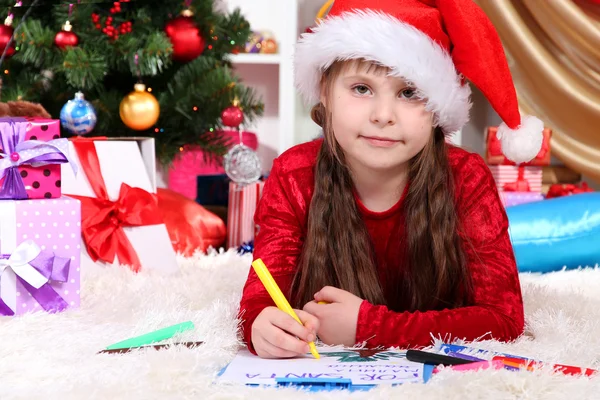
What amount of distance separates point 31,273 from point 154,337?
29 centimetres

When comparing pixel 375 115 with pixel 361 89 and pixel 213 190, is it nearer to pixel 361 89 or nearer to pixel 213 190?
pixel 361 89

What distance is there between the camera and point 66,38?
1.76m

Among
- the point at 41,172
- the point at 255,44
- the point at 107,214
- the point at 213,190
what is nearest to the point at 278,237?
the point at 41,172

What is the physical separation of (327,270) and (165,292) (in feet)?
1.06

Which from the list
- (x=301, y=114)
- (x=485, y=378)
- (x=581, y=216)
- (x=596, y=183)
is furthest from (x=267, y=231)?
(x=596, y=183)

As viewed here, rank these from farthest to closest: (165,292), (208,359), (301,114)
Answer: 1. (301,114)
2. (165,292)
3. (208,359)

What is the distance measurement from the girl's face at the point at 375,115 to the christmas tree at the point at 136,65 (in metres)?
0.90

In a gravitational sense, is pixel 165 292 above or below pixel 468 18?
below

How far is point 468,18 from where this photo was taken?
956mm

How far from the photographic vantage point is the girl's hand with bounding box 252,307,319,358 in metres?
0.85

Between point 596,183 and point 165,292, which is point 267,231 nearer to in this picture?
point 165,292

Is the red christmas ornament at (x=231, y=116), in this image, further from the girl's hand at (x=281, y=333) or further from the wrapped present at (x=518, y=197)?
the girl's hand at (x=281, y=333)

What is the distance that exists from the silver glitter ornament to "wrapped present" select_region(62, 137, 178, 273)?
417 millimetres

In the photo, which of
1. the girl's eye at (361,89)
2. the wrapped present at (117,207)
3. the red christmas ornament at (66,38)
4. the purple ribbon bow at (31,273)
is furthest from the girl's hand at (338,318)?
the red christmas ornament at (66,38)
